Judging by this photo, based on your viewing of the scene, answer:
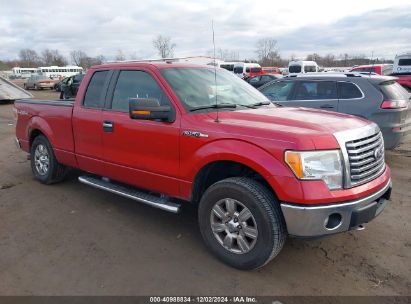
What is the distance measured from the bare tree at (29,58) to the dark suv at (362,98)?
5136 inches

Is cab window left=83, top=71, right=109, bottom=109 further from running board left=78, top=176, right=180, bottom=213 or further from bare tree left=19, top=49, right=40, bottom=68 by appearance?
bare tree left=19, top=49, right=40, bottom=68

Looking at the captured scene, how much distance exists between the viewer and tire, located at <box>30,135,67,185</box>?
18.7 ft

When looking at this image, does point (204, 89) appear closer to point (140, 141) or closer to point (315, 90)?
point (140, 141)

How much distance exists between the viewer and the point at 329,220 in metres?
3.03

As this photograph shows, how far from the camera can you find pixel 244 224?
3.34m

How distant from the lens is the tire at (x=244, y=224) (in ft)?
10.3

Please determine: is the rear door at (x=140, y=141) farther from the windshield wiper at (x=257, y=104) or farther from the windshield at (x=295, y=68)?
the windshield at (x=295, y=68)

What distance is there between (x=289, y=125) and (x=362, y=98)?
13.7 ft

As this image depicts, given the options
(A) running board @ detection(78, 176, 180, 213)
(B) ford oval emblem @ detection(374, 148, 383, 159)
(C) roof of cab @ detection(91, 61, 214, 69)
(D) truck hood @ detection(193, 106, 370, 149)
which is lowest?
(A) running board @ detection(78, 176, 180, 213)

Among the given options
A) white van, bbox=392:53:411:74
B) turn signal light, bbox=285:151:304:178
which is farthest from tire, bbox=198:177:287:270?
white van, bbox=392:53:411:74

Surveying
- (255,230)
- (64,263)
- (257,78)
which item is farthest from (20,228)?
(257,78)

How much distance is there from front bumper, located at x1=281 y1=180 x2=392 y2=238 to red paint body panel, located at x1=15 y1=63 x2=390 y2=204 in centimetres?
6

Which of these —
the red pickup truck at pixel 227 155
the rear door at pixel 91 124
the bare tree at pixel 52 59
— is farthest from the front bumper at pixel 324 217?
the bare tree at pixel 52 59

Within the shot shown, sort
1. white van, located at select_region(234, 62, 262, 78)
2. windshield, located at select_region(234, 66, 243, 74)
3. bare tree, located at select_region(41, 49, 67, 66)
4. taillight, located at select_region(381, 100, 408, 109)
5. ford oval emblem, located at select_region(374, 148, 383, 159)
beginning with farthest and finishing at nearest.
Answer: bare tree, located at select_region(41, 49, 67, 66)
windshield, located at select_region(234, 66, 243, 74)
white van, located at select_region(234, 62, 262, 78)
taillight, located at select_region(381, 100, 408, 109)
ford oval emblem, located at select_region(374, 148, 383, 159)
